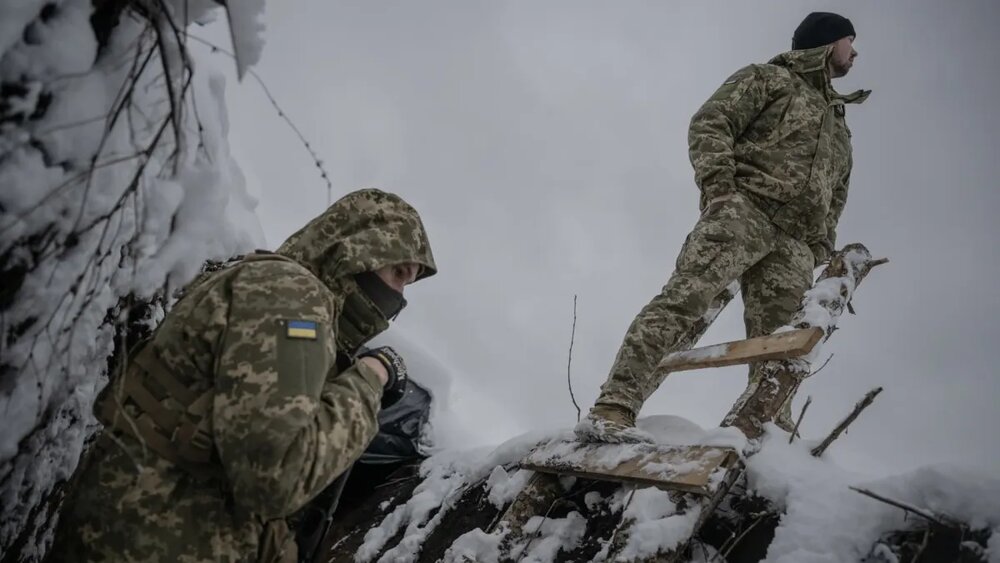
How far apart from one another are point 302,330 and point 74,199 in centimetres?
64

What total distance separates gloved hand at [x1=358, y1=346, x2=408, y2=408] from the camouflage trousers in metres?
1.09

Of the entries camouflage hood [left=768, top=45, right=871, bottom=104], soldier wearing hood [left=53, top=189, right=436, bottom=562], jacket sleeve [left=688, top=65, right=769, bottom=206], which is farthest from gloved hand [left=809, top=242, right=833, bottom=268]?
soldier wearing hood [left=53, top=189, right=436, bottom=562]

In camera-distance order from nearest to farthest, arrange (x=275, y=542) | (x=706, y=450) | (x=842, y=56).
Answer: (x=275, y=542) → (x=706, y=450) → (x=842, y=56)

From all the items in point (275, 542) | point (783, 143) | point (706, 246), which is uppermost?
point (783, 143)

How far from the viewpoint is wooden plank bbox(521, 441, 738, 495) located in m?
1.83

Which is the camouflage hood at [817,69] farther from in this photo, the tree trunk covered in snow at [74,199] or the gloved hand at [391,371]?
the tree trunk covered in snow at [74,199]

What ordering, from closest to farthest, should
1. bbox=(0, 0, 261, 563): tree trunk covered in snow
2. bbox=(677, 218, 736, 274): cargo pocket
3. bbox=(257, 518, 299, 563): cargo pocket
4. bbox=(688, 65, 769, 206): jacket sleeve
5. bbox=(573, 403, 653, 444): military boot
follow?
bbox=(0, 0, 261, 563): tree trunk covered in snow
bbox=(257, 518, 299, 563): cargo pocket
bbox=(573, 403, 653, 444): military boot
bbox=(677, 218, 736, 274): cargo pocket
bbox=(688, 65, 769, 206): jacket sleeve

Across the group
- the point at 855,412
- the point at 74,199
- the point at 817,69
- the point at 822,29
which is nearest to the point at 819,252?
the point at 817,69

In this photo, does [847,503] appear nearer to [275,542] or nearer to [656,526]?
[656,526]

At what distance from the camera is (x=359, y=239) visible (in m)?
1.83

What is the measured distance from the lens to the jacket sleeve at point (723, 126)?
294cm

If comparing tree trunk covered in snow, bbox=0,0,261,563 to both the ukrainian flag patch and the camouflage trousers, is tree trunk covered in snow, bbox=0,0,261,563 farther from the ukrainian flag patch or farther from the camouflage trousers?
the camouflage trousers

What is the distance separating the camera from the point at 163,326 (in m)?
1.51

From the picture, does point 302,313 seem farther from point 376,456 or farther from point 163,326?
point 376,456
